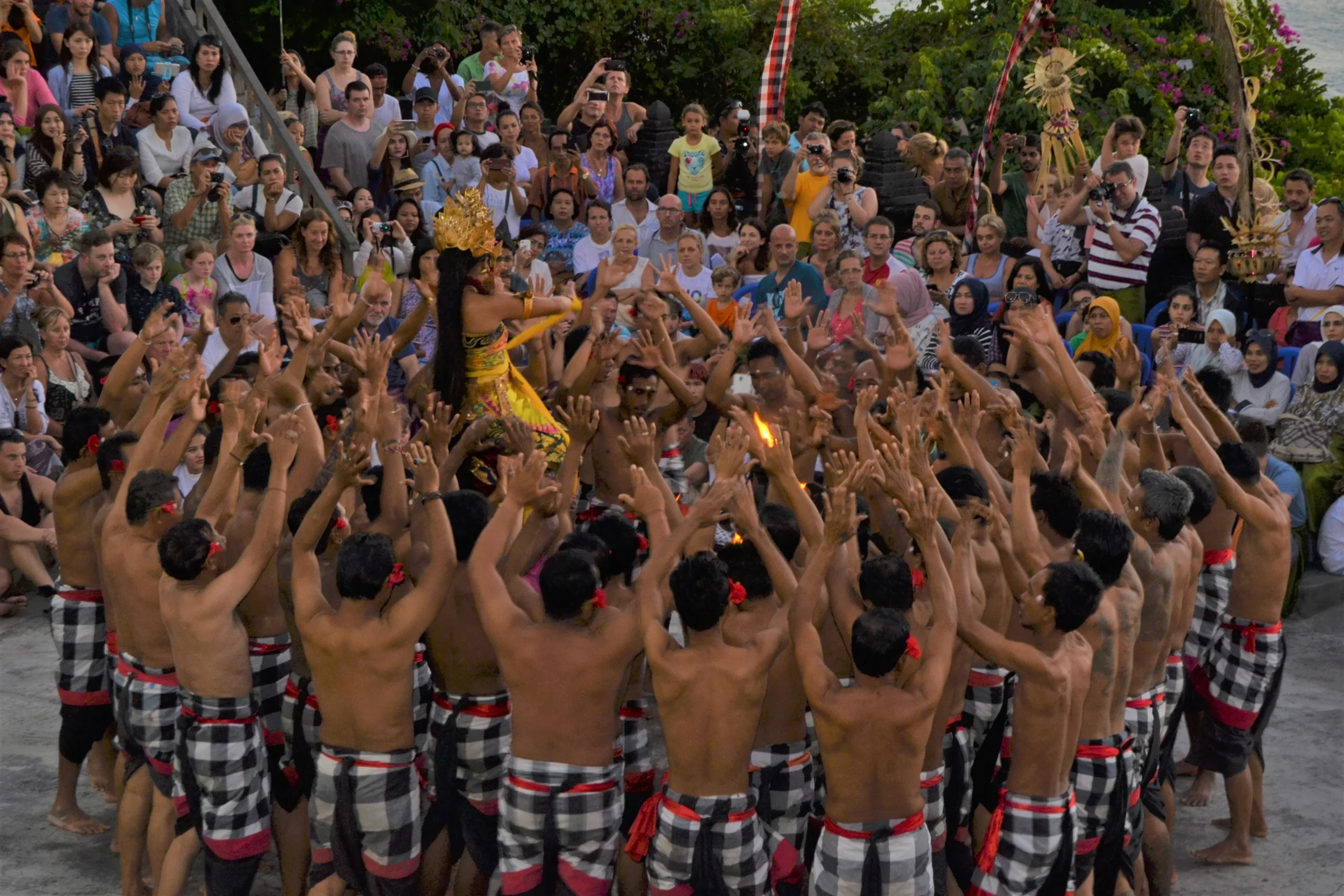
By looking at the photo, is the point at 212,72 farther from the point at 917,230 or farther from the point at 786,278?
the point at 917,230

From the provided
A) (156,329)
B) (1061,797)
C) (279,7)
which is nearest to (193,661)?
(156,329)

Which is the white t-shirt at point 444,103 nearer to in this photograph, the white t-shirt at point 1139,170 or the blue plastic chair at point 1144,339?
the white t-shirt at point 1139,170

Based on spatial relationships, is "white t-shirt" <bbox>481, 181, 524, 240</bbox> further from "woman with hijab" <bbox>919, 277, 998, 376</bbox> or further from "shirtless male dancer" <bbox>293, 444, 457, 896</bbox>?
"shirtless male dancer" <bbox>293, 444, 457, 896</bbox>

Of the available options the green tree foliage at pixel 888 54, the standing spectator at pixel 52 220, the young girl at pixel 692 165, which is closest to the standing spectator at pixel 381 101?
the young girl at pixel 692 165

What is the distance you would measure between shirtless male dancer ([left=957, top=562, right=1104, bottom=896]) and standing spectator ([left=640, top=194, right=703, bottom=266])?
676 cm

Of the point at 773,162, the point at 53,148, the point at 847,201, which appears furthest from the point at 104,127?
the point at 847,201

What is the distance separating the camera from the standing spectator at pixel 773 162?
43.6 ft

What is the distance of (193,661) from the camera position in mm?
6008

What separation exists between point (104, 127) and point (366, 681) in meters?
7.87

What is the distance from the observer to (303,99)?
14273mm

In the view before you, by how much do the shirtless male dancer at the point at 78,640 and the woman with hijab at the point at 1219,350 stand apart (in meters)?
6.92

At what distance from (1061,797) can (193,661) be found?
320 cm

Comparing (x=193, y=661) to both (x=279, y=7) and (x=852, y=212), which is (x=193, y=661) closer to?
(x=852, y=212)

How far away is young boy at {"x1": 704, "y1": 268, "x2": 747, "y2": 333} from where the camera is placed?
35.9 ft
